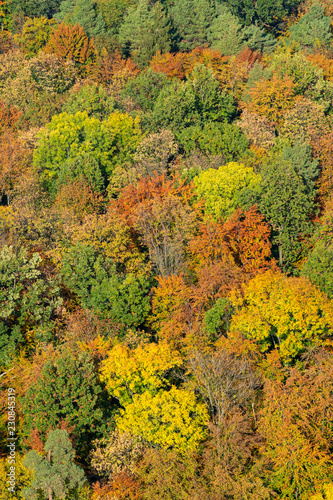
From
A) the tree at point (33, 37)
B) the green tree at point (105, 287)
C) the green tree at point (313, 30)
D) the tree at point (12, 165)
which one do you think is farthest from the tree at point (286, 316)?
the tree at point (33, 37)

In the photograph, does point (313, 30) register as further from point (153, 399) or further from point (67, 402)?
point (67, 402)

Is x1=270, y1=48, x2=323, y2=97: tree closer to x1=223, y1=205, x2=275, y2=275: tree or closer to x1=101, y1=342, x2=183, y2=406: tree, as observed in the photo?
x1=223, y1=205, x2=275, y2=275: tree

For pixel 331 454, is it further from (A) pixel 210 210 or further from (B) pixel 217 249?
(A) pixel 210 210

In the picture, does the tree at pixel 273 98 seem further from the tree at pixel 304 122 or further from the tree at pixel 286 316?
the tree at pixel 286 316

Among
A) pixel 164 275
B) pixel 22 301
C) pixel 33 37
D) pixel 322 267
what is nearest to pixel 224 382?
pixel 322 267

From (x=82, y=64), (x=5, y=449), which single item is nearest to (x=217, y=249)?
(x=5, y=449)

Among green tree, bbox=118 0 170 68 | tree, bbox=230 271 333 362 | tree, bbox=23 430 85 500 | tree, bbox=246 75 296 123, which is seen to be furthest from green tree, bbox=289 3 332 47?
tree, bbox=23 430 85 500

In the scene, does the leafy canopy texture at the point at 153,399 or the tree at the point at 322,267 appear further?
the tree at the point at 322,267
